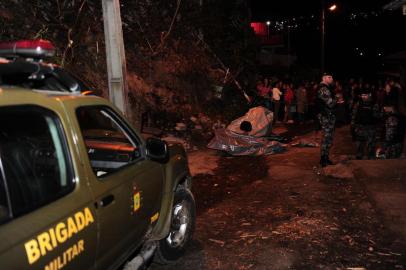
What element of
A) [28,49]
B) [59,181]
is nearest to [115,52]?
[28,49]

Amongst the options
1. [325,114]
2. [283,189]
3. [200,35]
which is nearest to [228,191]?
[283,189]

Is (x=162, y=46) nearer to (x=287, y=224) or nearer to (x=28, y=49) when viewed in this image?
(x=287, y=224)

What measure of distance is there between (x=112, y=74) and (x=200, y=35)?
1051 centimetres

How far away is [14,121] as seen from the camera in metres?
2.21

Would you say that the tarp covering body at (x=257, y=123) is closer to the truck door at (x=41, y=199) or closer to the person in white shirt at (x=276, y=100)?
the person in white shirt at (x=276, y=100)

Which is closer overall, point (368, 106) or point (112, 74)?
point (112, 74)

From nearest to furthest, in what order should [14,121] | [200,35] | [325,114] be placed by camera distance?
[14,121] → [325,114] → [200,35]

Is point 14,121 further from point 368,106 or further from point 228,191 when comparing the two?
point 368,106

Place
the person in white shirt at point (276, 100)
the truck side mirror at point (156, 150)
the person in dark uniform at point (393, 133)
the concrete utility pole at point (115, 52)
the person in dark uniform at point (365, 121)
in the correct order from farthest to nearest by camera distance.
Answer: the person in white shirt at point (276, 100) < the person in dark uniform at point (365, 121) < the person in dark uniform at point (393, 133) < the concrete utility pole at point (115, 52) < the truck side mirror at point (156, 150)

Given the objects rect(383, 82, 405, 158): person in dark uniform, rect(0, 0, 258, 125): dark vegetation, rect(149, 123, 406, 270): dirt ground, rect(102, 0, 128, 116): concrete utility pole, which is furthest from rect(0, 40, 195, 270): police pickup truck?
rect(0, 0, 258, 125): dark vegetation

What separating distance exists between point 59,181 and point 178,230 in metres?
2.19

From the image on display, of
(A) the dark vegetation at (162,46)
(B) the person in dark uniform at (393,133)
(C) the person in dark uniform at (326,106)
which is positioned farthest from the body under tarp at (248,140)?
(A) the dark vegetation at (162,46)

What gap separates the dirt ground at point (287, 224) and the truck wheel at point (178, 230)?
0.13 metres

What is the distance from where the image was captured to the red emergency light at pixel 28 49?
2.71m
